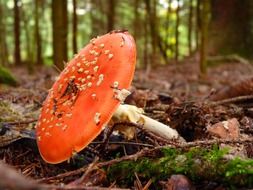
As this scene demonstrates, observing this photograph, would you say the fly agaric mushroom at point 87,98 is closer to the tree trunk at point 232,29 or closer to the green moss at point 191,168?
the green moss at point 191,168

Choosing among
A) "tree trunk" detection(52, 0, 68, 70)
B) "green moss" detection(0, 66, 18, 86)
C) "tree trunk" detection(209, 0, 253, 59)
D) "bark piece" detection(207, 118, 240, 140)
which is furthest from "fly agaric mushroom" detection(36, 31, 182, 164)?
"tree trunk" detection(209, 0, 253, 59)

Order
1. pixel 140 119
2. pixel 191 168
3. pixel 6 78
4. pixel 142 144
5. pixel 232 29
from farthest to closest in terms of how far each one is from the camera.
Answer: pixel 232 29 → pixel 6 78 → pixel 140 119 → pixel 142 144 → pixel 191 168

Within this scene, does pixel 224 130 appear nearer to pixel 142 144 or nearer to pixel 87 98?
pixel 142 144

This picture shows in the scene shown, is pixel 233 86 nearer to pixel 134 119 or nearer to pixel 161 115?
pixel 161 115

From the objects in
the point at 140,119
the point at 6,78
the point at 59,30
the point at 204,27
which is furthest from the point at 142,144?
the point at 59,30

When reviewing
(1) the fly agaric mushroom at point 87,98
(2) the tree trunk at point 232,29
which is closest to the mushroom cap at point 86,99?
(1) the fly agaric mushroom at point 87,98

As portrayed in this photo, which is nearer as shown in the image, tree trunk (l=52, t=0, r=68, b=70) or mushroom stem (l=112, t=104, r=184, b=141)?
mushroom stem (l=112, t=104, r=184, b=141)

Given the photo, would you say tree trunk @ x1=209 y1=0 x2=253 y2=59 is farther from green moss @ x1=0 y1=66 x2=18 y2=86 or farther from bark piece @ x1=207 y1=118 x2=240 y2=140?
bark piece @ x1=207 y1=118 x2=240 y2=140
